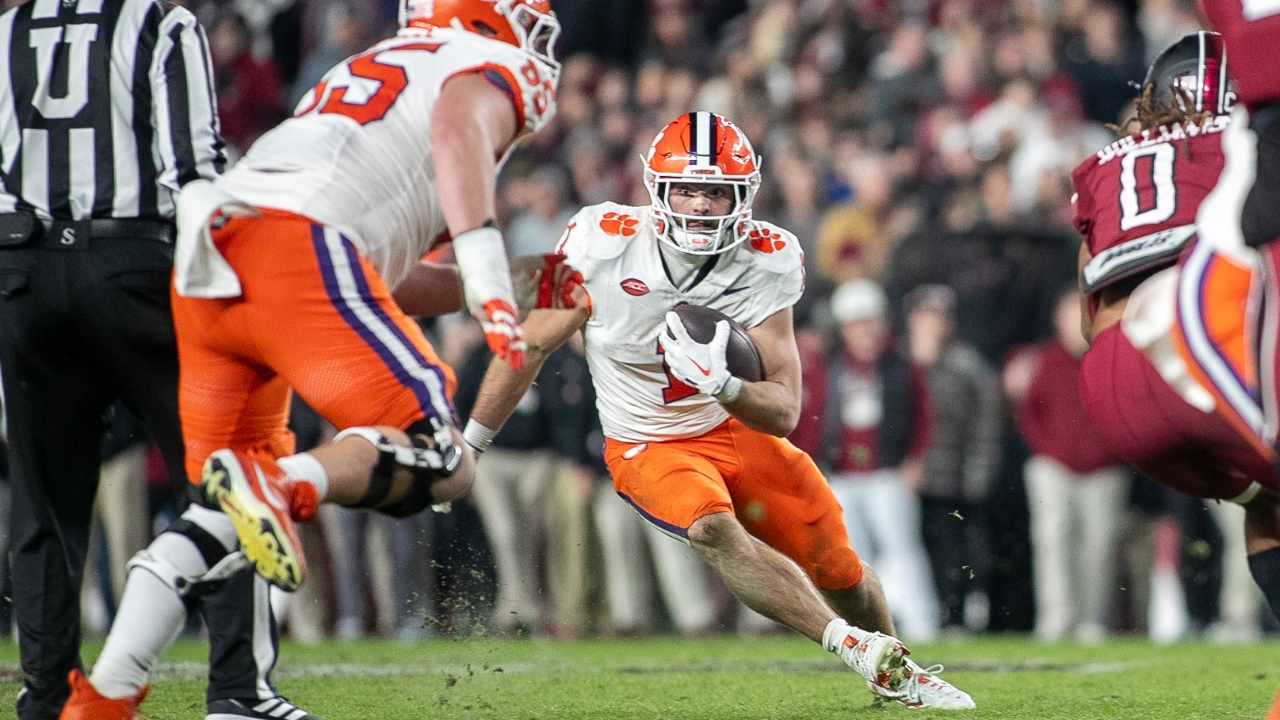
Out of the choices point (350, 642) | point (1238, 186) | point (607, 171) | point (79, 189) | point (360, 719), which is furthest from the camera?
point (607, 171)

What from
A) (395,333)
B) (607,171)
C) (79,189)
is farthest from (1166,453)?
(607,171)

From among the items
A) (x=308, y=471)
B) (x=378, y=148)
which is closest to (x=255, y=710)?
(x=308, y=471)

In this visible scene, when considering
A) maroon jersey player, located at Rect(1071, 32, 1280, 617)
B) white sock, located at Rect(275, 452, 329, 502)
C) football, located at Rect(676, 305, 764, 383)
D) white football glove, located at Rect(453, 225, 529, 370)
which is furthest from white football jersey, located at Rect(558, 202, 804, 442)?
white sock, located at Rect(275, 452, 329, 502)

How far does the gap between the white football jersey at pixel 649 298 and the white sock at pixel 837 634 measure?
2.70ft

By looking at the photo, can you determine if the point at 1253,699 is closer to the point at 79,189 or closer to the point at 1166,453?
the point at 1166,453

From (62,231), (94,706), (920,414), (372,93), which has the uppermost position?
(372,93)

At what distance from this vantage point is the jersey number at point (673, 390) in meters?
4.80

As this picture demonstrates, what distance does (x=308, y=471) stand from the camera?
3000 mm

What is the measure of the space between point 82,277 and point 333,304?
86cm

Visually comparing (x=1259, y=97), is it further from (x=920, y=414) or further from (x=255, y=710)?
(x=920, y=414)

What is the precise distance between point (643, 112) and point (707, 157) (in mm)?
5996

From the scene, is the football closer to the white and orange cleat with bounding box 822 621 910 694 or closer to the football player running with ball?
the football player running with ball

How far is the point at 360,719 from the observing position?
423 centimetres

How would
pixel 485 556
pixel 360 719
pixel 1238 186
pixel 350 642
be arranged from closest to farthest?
1. pixel 1238 186
2. pixel 360 719
3. pixel 350 642
4. pixel 485 556
